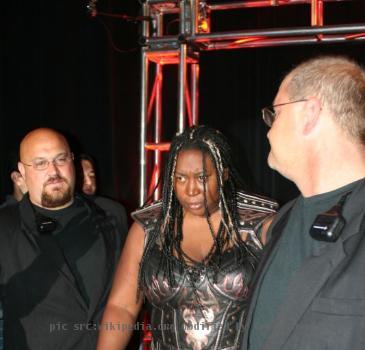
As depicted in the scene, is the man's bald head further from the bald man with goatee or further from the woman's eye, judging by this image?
the woman's eye

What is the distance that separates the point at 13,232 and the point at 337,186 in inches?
62.7

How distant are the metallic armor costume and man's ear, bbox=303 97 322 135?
3.26ft

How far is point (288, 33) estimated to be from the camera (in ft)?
11.0

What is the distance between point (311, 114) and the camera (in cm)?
152

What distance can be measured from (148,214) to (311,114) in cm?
124

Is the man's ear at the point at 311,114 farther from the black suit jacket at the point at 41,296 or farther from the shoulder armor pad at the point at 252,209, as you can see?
the black suit jacket at the point at 41,296

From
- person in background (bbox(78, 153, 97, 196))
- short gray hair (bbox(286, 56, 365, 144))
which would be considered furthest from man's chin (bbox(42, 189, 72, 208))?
short gray hair (bbox(286, 56, 365, 144))

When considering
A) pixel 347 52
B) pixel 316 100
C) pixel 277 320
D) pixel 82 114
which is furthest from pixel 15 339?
pixel 347 52

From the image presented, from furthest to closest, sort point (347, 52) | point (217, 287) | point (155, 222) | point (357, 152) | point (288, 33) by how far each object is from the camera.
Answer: point (347, 52)
point (288, 33)
point (155, 222)
point (217, 287)
point (357, 152)

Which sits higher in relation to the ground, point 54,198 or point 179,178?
point 179,178

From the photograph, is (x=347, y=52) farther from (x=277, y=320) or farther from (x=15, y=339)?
(x=277, y=320)

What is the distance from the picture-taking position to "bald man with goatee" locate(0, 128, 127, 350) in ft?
8.57

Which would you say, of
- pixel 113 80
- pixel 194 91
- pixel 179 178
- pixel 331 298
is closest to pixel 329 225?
pixel 331 298

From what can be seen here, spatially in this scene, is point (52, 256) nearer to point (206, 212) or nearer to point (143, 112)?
point (206, 212)
